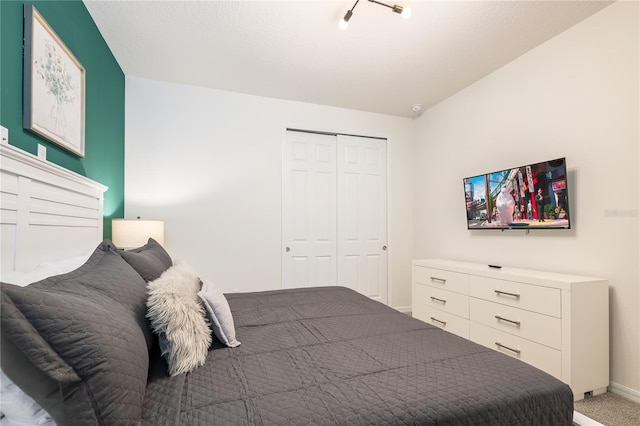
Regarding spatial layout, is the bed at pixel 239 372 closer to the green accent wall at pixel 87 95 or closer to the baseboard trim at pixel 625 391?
the green accent wall at pixel 87 95

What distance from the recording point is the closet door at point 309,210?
3656 millimetres

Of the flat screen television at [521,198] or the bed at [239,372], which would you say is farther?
the flat screen television at [521,198]

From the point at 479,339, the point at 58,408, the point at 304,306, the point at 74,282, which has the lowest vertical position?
the point at 479,339

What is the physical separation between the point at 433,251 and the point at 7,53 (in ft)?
12.9

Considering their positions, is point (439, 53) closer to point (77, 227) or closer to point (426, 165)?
point (426, 165)

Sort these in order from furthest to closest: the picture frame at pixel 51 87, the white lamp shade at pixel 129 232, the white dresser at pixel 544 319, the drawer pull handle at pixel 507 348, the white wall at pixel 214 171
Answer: the white wall at pixel 214 171, the white lamp shade at pixel 129 232, the drawer pull handle at pixel 507 348, the white dresser at pixel 544 319, the picture frame at pixel 51 87

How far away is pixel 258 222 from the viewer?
11.6 feet

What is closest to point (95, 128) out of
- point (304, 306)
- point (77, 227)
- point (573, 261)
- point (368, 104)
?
point (77, 227)

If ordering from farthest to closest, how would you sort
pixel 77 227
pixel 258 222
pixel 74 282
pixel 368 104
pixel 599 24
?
1. pixel 368 104
2. pixel 258 222
3. pixel 599 24
4. pixel 77 227
5. pixel 74 282

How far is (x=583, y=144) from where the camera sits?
229cm

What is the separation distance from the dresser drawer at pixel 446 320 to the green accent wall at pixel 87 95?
10.1 ft

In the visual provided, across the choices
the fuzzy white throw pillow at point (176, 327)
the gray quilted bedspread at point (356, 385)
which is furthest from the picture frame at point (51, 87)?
the gray quilted bedspread at point (356, 385)

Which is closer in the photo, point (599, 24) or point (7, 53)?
point (7, 53)

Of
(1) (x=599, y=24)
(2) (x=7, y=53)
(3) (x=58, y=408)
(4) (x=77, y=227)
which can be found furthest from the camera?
(1) (x=599, y=24)
